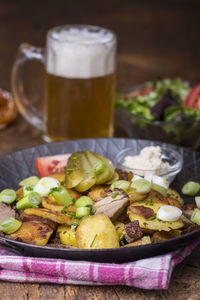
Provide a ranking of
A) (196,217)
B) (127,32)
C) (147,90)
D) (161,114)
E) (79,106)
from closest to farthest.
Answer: (196,217) < (79,106) < (161,114) < (147,90) < (127,32)

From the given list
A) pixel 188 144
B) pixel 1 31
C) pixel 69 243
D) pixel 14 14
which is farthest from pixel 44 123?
pixel 14 14

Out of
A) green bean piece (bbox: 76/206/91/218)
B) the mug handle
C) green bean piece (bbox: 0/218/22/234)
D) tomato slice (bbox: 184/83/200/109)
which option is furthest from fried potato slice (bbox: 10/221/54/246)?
tomato slice (bbox: 184/83/200/109)

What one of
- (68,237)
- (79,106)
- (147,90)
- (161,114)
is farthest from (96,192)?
(147,90)

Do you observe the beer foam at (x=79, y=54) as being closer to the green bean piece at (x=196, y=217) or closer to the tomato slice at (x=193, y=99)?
the tomato slice at (x=193, y=99)

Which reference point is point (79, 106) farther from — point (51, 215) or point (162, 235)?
point (162, 235)

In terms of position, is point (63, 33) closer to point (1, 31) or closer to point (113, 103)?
point (113, 103)

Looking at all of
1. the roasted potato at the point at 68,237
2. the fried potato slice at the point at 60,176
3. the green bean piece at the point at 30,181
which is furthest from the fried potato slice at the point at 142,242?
the green bean piece at the point at 30,181

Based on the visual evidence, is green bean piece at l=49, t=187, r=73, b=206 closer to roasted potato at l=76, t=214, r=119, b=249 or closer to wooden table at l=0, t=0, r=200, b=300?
roasted potato at l=76, t=214, r=119, b=249
